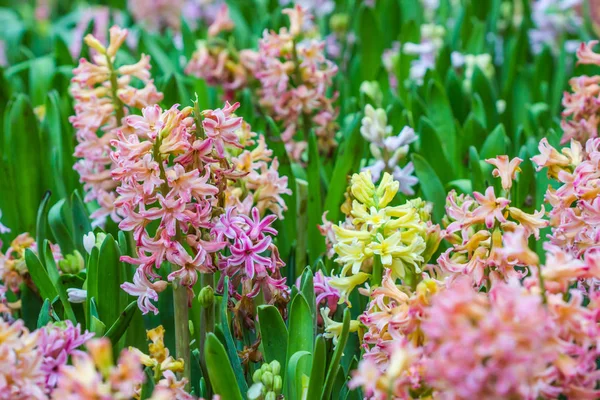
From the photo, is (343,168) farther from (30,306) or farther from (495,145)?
(30,306)

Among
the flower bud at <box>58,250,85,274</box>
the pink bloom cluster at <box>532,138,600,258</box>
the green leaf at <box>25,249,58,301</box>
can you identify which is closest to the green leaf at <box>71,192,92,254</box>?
the flower bud at <box>58,250,85,274</box>

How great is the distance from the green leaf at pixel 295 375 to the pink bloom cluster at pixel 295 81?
1.00 metres

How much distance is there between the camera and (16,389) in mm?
983

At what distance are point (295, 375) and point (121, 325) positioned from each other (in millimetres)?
311

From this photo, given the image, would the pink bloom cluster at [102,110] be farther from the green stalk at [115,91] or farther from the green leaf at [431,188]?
the green leaf at [431,188]

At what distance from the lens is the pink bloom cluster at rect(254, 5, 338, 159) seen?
2.13 meters

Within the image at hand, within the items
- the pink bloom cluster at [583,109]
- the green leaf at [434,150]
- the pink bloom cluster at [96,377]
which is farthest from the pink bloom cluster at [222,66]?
the pink bloom cluster at [96,377]

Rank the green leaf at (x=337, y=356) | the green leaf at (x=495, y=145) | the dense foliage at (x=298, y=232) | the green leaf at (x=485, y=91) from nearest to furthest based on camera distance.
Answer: the dense foliage at (x=298, y=232) → the green leaf at (x=337, y=356) → the green leaf at (x=495, y=145) → the green leaf at (x=485, y=91)

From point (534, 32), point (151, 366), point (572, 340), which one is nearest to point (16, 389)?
point (151, 366)

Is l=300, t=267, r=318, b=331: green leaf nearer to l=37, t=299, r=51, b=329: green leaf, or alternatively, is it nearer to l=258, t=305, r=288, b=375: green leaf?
l=258, t=305, r=288, b=375: green leaf

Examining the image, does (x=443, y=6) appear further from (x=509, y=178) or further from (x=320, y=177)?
(x=509, y=178)

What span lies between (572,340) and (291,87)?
1.37 metres

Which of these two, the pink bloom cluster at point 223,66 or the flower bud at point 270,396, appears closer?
A: the flower bud at point 270,396

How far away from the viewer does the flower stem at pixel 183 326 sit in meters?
1.31
